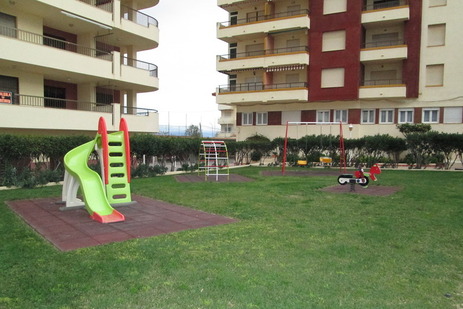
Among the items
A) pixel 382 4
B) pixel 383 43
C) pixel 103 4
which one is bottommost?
pixel 383 43

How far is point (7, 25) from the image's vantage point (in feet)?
64.5

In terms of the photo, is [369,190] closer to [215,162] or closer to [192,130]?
[215,162]

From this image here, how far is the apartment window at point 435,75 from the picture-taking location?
26719 millimetres

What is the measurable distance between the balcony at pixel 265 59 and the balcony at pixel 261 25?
1676 millimetres

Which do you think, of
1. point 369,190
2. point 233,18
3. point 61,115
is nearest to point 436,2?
point 233,18

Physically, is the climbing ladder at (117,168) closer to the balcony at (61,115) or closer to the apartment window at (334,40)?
the balcony at (61,115)

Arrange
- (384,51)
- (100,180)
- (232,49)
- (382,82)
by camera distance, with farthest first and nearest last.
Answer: (232,49) < (382,82) < (384,51) < (100,180)

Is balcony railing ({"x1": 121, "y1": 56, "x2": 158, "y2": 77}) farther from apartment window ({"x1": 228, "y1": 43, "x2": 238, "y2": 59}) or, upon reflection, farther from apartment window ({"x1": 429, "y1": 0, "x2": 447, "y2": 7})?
apartment window ({"x1": 429, "y1": 0, "x2": 447, "y2": 7})

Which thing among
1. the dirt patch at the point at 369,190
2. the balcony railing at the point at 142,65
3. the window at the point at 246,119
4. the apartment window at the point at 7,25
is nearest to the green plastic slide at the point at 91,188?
the dirt patch at the point at 369,190

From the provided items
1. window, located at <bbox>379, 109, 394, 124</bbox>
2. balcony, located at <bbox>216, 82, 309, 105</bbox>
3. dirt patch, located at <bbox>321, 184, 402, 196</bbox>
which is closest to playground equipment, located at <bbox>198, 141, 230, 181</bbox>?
dirt patch, located at <bbox>321, 184, 402, 196</bbox>

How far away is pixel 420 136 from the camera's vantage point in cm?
2006

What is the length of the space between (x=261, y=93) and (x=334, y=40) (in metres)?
7.16

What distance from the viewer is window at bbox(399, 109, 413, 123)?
91.2 ft

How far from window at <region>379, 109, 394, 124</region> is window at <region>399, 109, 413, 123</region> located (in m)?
0.63
